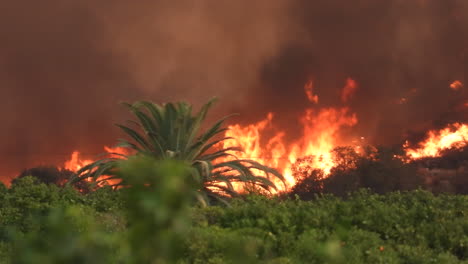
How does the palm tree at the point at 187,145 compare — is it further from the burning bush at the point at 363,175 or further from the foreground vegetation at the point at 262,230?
the burning bush at the point at 363,175

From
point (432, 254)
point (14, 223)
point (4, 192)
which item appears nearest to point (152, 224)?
point (432, 254)

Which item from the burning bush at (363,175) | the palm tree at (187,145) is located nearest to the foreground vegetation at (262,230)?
the palm tree at (187,145)

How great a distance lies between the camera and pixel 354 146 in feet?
109

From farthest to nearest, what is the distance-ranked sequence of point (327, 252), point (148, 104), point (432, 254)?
point (148, 104), point (432, 254), point (327, 252)

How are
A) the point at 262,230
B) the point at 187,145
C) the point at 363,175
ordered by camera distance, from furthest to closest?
1. the point at 363,175
2. the point at 187,145
3. the point at 262,230

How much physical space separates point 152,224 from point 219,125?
15.3m

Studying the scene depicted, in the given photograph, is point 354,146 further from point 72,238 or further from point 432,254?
point 72,238

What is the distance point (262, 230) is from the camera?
848cm

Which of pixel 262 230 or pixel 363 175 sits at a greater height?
pixel 363 175

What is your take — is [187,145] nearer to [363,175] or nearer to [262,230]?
[262,230]

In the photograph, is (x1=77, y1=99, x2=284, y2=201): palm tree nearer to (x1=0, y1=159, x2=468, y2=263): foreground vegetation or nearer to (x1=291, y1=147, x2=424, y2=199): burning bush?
(x1=0, y1=159, x2=468, y2=263): foreground vegetation

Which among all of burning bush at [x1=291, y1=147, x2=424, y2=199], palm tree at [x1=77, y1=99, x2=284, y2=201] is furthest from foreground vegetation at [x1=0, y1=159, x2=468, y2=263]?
burning bush at [x1=291, y1=147, x2=424, y2=199]

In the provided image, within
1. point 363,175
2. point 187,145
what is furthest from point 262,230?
point 363,175

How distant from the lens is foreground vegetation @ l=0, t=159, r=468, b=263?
1.69 m
